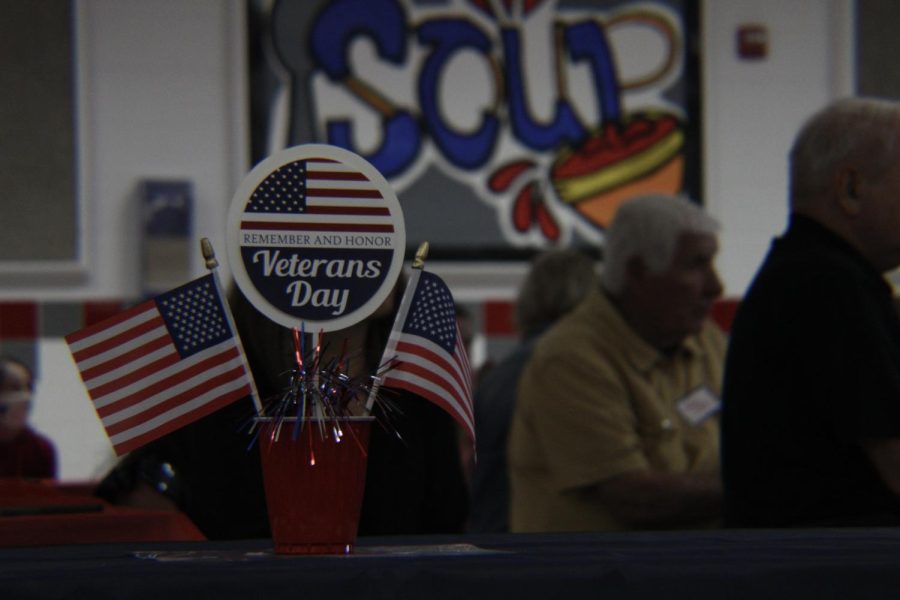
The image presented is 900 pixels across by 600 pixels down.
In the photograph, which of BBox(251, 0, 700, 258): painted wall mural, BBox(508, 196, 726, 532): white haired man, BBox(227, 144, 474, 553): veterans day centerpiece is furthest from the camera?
BBox(251, 0, 700, 258): painted wall mural

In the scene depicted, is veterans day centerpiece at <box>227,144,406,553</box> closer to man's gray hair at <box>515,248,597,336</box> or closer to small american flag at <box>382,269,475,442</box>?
small american flag at <box>382,269,475,442</box>

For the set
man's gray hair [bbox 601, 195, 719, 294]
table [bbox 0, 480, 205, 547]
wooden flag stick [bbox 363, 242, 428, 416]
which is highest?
wooden flag stick [bbox 363, 242, 428, 416]

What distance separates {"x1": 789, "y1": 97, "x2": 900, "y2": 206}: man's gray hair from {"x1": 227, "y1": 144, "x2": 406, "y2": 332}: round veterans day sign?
2.56 feet

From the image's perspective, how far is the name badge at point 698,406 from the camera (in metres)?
2.41

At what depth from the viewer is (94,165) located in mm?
4719

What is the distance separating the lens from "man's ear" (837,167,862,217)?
5.70ft

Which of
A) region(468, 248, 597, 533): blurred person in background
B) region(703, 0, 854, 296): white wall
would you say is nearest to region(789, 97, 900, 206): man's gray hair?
region(468, 248, 597, 533): blurred person in background

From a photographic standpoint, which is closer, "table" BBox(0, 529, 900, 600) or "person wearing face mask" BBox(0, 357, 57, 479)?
"table" BBox(0, 529, 900, 600)

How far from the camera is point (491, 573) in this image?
94 cm

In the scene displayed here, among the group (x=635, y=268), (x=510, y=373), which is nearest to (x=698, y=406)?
(x=635, y=268)

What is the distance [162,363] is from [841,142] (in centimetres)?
94

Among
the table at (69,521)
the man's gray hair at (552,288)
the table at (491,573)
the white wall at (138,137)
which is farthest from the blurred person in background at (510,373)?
the white wall at (138,137)

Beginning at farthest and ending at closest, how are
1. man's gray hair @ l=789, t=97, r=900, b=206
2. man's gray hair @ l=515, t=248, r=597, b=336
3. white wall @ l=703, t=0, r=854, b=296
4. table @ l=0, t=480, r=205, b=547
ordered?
white wall @ l=703, t=0, r=854, b=296, man's gray hair @ l=515, t=248, r=597, b=336, man's gray hair @ l=789, t=97, r=900, b=206, table @ l=0, t=480, r=205, b=547

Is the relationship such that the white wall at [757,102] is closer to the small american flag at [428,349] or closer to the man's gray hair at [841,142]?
the man's gray hair at [841,142]
